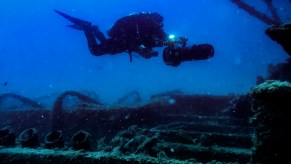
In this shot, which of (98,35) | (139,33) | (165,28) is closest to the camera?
(139,33)

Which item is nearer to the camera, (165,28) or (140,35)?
(140,35)

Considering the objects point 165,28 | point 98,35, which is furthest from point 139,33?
point 165,28

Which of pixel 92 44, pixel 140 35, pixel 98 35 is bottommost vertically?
pixel 140 35

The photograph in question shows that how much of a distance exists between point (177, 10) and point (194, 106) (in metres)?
173

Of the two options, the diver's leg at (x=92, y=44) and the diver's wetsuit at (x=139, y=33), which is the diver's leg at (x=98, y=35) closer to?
the diver's leg at (x=92, y=44)

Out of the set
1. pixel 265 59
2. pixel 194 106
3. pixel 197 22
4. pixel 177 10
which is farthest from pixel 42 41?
pixel 194 106

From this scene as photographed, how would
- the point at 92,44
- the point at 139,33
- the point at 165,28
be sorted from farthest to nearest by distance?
the point at 165,28, the point at 92,44, the point at 139,33

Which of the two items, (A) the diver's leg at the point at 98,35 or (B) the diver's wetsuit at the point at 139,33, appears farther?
(A) the diver's leg at the point at 98,35

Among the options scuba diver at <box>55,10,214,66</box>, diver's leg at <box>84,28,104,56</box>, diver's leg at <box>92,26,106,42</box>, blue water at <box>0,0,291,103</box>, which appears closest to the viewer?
scuba diver at <box>55,10,214,66</box>

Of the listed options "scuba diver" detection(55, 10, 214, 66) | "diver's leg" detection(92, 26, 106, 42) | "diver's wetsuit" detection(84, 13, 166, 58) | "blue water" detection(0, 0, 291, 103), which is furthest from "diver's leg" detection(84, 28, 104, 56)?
"blue water" detection(0, 0, 291, 103)

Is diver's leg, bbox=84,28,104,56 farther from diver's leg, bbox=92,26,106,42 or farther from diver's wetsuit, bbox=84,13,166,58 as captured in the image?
diver's wetsuit, bbox=84,13,166,58

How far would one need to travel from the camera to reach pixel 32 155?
123 inches

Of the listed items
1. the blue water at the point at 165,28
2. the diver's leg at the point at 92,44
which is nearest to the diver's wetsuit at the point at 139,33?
the diver's leg at the point at 92,44

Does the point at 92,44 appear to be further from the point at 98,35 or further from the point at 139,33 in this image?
the point at 139,33
